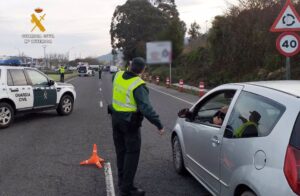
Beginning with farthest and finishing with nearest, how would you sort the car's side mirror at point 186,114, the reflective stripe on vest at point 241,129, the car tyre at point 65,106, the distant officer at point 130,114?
1. the car tyre at point 65,106
2. the car's side mirror at point 186,114
3. the distant officer at point 130,114
4. the reflective stripe on vest at point 241,129

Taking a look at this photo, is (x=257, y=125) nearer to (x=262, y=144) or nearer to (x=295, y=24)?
(x=262, y=144)

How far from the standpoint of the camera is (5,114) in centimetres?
1066

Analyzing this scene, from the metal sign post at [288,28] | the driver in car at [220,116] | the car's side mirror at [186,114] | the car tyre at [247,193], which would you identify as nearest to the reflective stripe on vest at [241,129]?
the car tyre at [247,193]

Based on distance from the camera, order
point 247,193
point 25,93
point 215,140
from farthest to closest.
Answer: point 25,93
point 215,140
point 247,193

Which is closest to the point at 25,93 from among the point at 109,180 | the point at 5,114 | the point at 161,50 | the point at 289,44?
the point at 5,114

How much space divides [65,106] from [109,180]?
26.1 ft

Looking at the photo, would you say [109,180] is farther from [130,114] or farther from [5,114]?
[5,114]

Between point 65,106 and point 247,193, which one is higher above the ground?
point 247,193

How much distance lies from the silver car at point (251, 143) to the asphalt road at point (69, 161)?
768 mm

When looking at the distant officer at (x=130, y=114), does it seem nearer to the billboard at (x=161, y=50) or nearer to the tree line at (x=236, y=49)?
the tree line at (x=236, y=49)

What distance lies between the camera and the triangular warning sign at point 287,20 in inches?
318

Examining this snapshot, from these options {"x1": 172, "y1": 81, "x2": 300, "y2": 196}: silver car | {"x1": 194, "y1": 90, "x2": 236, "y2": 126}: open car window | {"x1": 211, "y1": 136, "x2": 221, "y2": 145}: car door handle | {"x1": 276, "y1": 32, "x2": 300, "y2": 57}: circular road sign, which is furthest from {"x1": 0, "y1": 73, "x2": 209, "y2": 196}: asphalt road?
{"x1": 276, "y1": 32, "x2": 300, "y2": 57}: circular road sign

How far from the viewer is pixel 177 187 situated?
5.39m

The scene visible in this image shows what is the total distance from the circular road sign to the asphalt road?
3.25 m
